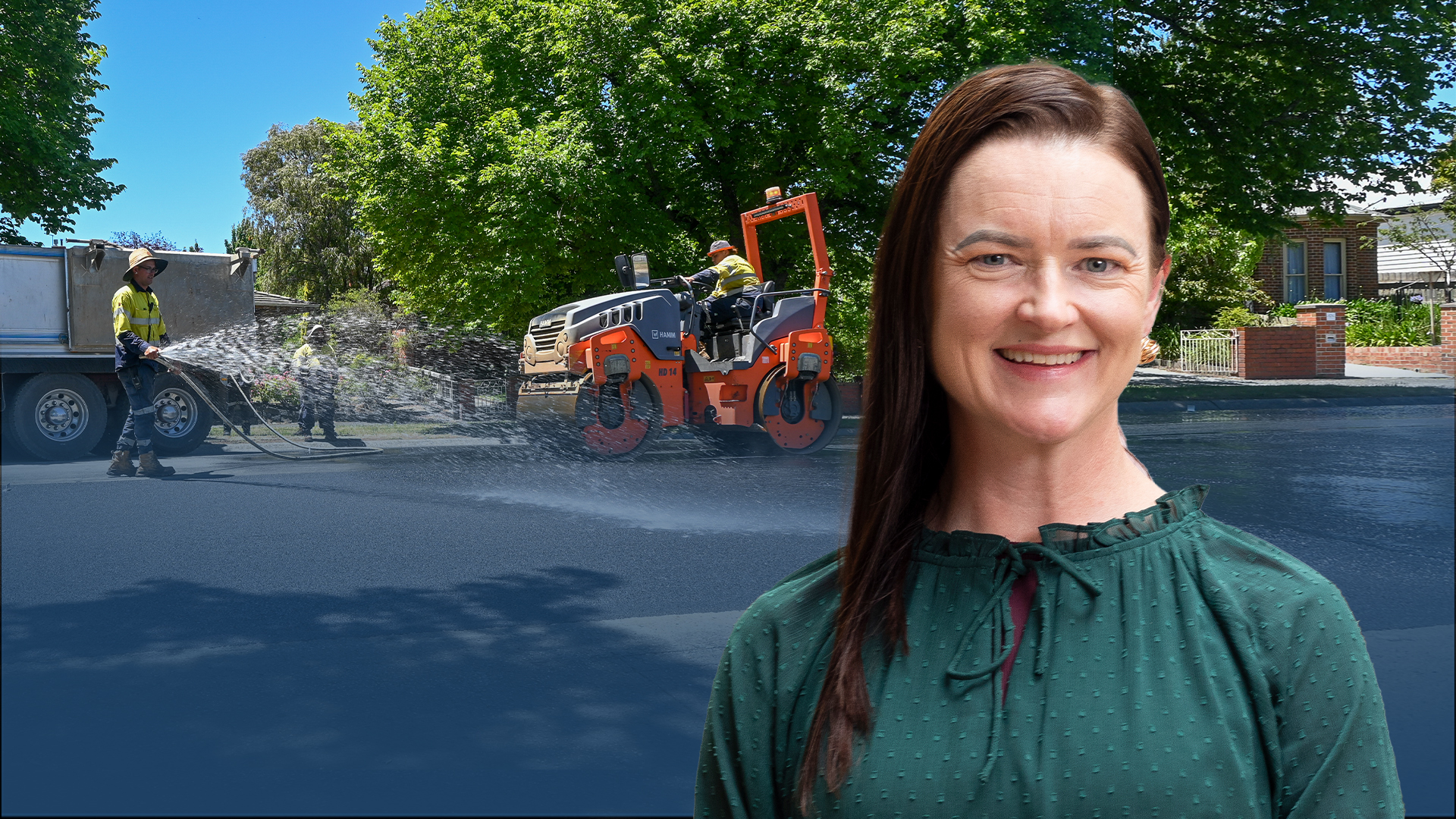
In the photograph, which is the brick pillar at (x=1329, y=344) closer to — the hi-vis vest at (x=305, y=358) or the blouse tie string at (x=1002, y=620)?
the hi-vis vest at (x=305, y=358)

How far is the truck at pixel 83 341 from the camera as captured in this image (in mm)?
13367

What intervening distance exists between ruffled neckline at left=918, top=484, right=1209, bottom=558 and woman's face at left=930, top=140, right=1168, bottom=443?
9 centimetres

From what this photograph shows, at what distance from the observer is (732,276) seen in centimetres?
1393

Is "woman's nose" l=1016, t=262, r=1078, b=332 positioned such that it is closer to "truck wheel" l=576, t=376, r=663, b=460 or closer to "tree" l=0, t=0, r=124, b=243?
"truck wheel" l=576, t=376, r=663, b=460

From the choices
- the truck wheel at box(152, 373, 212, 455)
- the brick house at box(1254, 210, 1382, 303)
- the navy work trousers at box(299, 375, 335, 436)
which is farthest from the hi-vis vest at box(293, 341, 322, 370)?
the brick house at box(1254, 210, 1382, 303)

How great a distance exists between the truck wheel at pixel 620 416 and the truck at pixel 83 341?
183 inches

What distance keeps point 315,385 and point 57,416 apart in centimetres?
456

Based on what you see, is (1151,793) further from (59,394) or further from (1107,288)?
(59,394)

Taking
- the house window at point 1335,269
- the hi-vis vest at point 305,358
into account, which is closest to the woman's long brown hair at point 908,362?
the hi-vis vest at point 305,358

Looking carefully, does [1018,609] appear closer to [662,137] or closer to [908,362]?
[908,362]

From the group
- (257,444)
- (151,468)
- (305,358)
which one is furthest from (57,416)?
(305,358)

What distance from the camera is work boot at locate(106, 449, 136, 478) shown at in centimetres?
1138

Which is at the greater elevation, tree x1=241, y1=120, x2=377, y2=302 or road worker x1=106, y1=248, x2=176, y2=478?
tree x1=241, y1=120, x2=377, y2=302

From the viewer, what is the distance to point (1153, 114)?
22.9 m
